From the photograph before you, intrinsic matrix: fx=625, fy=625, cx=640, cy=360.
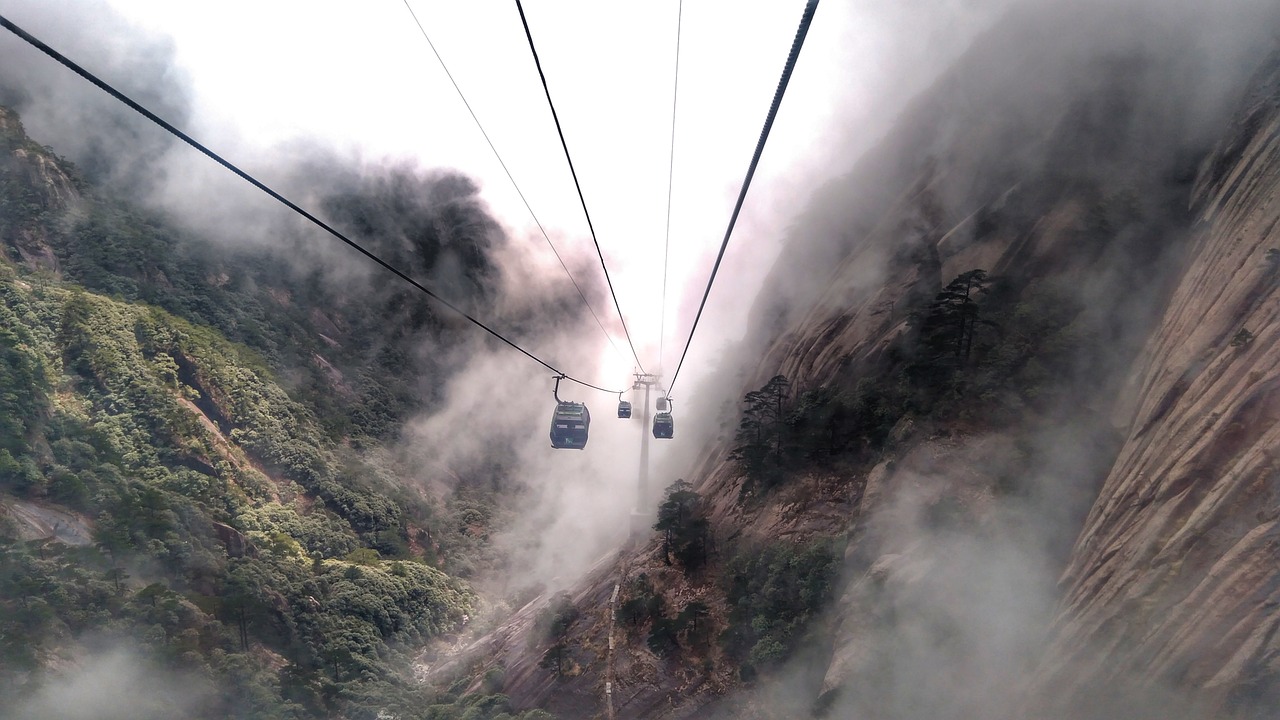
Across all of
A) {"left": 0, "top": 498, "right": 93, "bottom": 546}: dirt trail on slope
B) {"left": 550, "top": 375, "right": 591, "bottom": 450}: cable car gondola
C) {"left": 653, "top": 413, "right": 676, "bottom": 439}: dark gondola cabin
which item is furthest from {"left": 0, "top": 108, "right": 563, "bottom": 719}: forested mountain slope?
{"left": 653, "top": 413, "right": 676, "bottom": 439}: dark gondola cabin

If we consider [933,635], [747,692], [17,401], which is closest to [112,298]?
[17,401]

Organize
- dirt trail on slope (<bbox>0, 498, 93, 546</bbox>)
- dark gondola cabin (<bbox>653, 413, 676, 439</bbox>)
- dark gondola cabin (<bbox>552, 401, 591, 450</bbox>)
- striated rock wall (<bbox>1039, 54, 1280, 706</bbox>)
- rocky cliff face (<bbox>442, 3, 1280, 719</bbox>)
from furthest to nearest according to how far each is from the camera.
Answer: dirt trail on slope (<bbox>0, 498, 93, 546</bbox>), dark gondola cabin (<bbox>653, 413, 676, 439</bbox>), dark gondola cabin (<bbox>552, 401, 591, 450</bbox>), rocky cliff face (<bbox>442, 3, 1280, 719</bbox>), striated rock wall (<bbox>1039, 54, 1280, 706</bbox>)

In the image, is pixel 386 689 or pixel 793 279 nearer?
pixel 386 689

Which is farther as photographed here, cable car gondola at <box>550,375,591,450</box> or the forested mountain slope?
the forested mountain slope

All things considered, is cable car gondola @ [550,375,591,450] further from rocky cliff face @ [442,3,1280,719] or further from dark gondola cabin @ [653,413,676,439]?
rocky cliff face @ [442,3,1280,719]

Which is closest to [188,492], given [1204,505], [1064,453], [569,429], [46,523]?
[46,523]

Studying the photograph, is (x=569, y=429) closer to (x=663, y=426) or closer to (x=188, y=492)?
(x=663, y=426)

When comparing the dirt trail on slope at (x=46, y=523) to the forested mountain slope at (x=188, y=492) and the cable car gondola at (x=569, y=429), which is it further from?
the cable car gondola at (x=569, y=429)

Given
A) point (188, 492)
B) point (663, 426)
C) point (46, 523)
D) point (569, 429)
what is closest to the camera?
point (569, 429)

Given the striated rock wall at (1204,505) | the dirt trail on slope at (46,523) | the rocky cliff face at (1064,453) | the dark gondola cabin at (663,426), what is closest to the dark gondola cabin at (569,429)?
the dark gondola cabin at (663,426)

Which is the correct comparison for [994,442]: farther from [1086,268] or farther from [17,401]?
[17,401]

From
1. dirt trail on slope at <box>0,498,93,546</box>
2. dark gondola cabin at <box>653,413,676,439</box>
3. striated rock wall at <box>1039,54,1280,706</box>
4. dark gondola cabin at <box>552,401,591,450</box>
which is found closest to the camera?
striated rock wall at <box>1039,54,1280,706</box>
